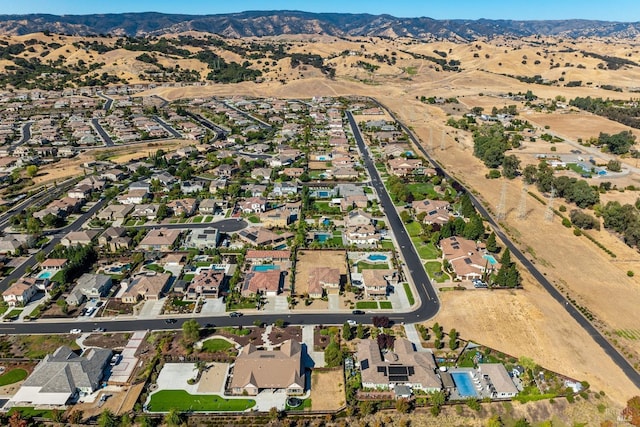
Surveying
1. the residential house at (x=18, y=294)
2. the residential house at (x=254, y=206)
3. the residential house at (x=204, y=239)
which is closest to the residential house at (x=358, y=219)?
the residential house at (x=254, y=206)

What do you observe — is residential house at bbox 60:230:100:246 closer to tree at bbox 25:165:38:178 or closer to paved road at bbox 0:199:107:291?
paved road at bbox 0:199:107:291

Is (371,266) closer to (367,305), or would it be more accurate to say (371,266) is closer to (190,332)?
(367,305)

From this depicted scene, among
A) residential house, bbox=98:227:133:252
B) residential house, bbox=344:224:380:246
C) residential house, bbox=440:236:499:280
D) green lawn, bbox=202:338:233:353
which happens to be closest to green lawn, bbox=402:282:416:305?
residential house, bbox=440:236:499:280

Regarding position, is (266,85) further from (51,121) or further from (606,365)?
(606,365)

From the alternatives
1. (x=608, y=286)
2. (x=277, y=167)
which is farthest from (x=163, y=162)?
(x=608, y=286)

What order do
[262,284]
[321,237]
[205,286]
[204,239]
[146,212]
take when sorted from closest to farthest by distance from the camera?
[205,286] < [262,284] < [204,239] < [321,237] < [146,212]

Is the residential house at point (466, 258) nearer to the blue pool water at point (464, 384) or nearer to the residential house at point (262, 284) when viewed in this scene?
the blue pool water at point (464, 384)

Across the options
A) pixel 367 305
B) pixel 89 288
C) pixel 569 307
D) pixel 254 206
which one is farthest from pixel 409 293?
pixel 89 288

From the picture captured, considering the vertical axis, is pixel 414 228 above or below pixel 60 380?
below
